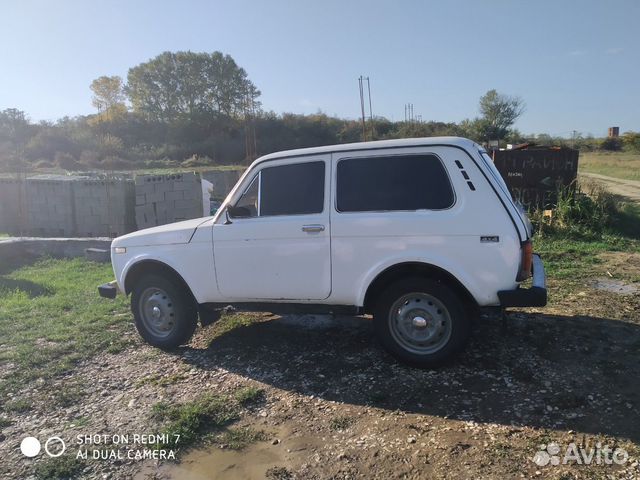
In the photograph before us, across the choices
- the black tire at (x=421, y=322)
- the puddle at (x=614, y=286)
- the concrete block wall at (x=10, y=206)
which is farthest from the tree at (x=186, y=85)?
the black tire at (x=421, y=322)

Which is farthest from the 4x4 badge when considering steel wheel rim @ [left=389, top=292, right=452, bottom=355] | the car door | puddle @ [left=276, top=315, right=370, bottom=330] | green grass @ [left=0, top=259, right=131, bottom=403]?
green grass @ [left=0, top=259, right=131, bottom=403]

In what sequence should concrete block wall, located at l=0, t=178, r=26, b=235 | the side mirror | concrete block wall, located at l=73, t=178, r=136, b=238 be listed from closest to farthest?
the side mirror → concrete block wall, located at l=73, t=178, r=136, b=238 → concrete block wall, located at l=0, t=178, r=26, b=235

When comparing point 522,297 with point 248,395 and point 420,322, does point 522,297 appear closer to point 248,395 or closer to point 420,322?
point 420,322

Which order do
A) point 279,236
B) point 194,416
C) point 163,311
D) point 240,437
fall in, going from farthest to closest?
point 163,311, point 279,236, point 194,416, point 240,437

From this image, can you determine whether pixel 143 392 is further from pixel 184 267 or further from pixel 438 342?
pixel 438 342

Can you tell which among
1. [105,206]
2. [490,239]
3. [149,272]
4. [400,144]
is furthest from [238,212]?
[105,206]

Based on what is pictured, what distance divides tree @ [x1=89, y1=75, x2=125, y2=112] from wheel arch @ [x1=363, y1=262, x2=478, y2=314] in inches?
3143

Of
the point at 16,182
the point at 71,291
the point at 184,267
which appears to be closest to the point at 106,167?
the point at 16,182

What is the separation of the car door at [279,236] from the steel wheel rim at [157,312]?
75cm

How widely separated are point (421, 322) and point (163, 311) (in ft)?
9.05

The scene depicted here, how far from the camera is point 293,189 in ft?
15.9

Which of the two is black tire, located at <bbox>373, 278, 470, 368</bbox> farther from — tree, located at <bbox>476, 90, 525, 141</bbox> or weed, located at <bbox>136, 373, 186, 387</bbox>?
tree, located at <bbox>476, 90, 525, 141</bbox>

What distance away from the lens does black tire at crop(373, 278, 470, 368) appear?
4.26 metres

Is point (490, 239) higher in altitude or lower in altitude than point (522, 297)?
higher
